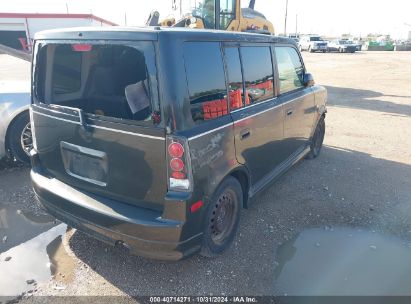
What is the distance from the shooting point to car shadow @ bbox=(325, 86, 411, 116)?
9.92m

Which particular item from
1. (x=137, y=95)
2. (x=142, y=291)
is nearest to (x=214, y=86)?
(x=137, y=95)

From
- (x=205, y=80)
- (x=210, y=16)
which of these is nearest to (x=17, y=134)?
(x=205, y=80)

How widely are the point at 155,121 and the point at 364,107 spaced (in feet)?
30.8

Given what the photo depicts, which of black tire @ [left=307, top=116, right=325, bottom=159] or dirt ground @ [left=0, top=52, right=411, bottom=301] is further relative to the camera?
black tire @ [left=307, top=116, right=325, bottom=159]

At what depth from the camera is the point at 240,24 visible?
10953mm

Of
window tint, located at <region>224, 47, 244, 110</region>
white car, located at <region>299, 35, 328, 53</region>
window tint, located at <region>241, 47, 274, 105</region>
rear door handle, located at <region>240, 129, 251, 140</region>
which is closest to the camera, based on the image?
window tint, located at <region>224, 47, 244, 110</region>

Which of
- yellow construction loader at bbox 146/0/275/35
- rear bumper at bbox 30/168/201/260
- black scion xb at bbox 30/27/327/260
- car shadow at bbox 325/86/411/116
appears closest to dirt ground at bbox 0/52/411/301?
black scion xb at bbox 30/27/327/260

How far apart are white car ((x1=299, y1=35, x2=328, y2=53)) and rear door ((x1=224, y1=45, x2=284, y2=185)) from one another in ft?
130

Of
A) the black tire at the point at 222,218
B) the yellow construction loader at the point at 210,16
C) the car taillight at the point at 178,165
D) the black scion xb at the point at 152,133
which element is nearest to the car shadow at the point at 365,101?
the yellow construction loader at the point at 210,16

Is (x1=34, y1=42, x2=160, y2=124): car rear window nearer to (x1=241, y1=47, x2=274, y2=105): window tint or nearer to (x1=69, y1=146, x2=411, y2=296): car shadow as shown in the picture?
(x1=241, y1=47, x2=274, y2=105): window tint

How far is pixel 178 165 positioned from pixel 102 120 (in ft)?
2.39

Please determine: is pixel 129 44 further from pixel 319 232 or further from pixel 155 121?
pixel 319 232

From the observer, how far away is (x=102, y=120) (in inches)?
103

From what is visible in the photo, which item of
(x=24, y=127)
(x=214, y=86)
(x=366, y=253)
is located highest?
(x=214, y=86)
